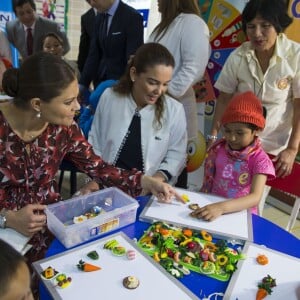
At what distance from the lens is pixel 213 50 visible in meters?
2.96

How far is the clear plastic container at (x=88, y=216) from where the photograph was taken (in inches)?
41.9

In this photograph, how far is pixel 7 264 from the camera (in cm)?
64

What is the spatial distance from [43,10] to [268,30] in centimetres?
333

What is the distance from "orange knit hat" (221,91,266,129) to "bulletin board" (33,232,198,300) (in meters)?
0.76

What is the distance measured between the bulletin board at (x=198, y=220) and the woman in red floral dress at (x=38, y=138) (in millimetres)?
62

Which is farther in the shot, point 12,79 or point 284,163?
point 284,163

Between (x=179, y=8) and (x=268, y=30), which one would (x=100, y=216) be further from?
(x=179, y=8)

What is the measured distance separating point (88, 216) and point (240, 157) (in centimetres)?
75

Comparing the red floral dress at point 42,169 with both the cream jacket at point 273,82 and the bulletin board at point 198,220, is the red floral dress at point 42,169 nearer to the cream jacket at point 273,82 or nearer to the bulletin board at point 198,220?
the bulletin board at point 198,220

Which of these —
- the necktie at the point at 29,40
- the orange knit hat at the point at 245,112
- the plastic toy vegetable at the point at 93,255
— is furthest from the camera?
the necktie at the point at 29,40

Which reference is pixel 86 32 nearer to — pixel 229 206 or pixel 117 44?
pixel 117 44

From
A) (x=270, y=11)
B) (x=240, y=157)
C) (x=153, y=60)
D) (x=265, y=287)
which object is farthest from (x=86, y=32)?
(x=265, y=287)

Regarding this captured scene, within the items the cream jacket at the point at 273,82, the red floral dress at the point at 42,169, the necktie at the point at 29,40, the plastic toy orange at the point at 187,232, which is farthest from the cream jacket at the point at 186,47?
the necktie at the point at 29,40

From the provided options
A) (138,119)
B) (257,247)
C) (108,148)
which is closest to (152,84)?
(138,119)
